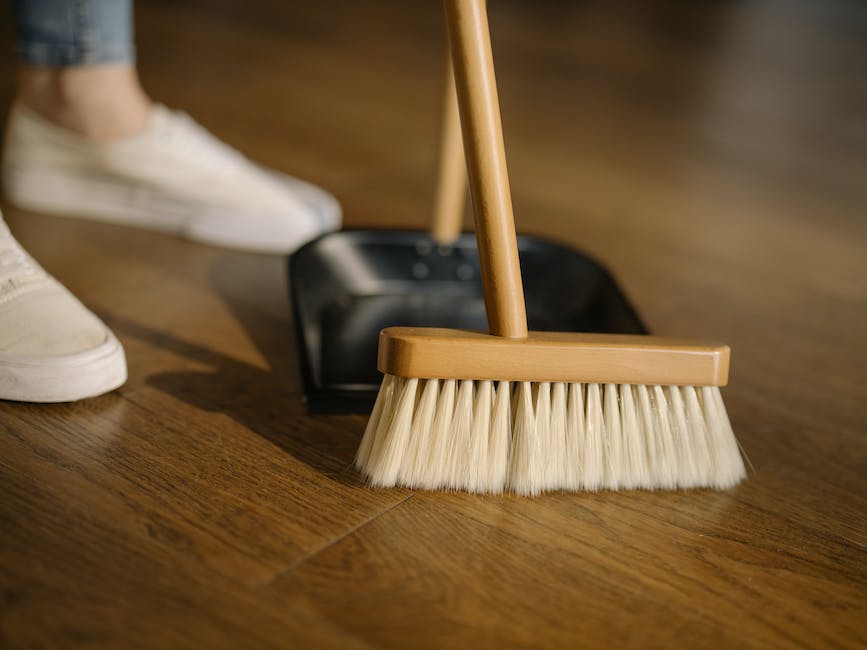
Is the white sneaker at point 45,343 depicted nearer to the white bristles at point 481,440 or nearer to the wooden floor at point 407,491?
the wooden floor at point 407,491

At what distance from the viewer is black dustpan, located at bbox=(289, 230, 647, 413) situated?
906mm

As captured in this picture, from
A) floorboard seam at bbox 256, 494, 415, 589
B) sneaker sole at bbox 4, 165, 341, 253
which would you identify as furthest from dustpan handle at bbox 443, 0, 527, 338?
sneaker sole at bbox 4, 165, 341, 253

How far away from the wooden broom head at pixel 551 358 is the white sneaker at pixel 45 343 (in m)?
0.22

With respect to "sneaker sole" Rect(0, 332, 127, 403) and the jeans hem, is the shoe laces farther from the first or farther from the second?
Result: the jeans hem

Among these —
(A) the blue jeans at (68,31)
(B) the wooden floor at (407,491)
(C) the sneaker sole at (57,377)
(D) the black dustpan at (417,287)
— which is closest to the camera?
(B) the wooden floor at (407,491)

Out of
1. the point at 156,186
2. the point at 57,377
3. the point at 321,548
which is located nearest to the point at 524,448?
the point at 321,548

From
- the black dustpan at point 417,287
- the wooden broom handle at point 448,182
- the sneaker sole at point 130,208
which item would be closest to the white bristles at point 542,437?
the black dustpan at point 417,287

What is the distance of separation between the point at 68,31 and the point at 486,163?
56 cm

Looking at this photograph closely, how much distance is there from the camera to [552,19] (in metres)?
2.56

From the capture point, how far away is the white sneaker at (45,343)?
2.30 feet

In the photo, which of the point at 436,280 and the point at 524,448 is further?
the point at 436,280

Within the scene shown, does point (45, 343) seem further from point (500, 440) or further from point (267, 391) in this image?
point (500, 440)

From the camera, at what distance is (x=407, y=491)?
667mm

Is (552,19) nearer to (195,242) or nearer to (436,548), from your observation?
(195,242)
